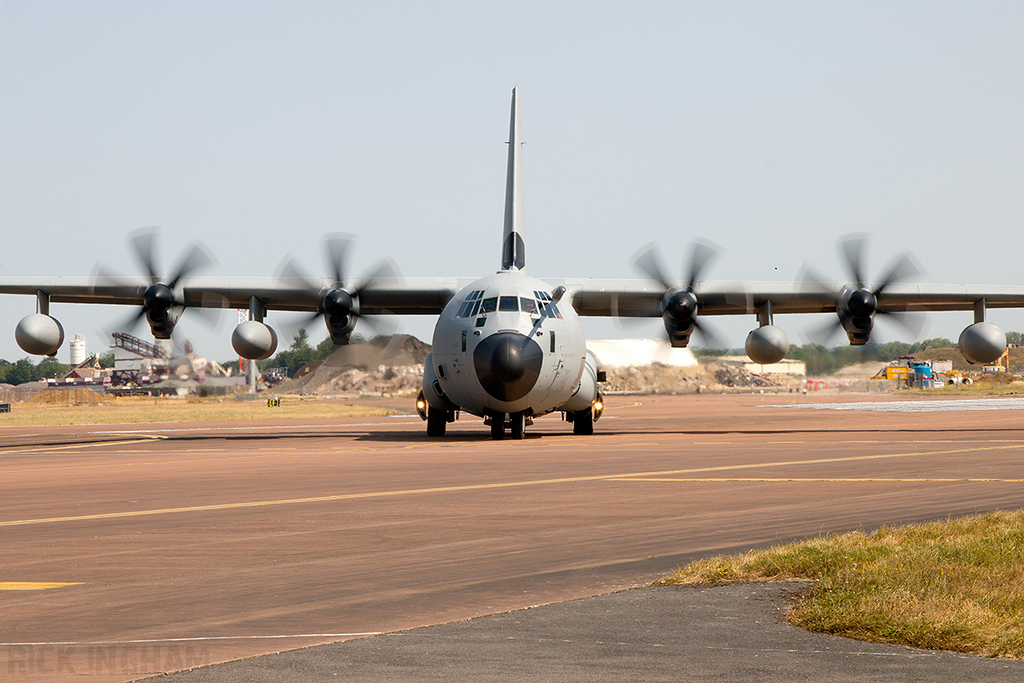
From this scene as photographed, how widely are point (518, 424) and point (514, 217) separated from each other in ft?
26.0

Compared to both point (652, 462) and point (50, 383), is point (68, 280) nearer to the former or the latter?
point (652, 462)

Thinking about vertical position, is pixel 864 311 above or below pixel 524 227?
below

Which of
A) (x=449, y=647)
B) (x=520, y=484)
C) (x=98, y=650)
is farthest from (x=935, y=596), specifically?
(x=520, y=484)

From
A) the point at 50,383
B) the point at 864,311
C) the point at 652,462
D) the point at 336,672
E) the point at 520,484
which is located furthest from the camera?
the point at 50,383

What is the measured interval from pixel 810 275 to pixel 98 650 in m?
31.5

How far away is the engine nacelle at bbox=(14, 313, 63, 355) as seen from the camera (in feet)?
109

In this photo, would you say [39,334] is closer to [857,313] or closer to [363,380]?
[857,313]

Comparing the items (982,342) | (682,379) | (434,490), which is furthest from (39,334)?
(682,379)

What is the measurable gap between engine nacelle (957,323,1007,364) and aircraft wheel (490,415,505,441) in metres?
15.0

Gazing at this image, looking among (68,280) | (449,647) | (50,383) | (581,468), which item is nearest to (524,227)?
(68,280)

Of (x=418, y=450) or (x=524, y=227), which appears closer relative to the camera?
(x=418, y=450)

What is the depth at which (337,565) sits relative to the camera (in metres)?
9.48

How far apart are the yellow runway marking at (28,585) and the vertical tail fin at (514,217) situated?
26.0 metres

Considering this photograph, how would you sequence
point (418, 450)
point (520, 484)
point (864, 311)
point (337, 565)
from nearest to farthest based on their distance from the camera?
point (337, 565)
point (520, 484)
point (418, 450)
point (864, 311)
